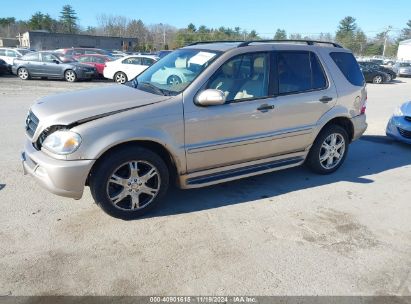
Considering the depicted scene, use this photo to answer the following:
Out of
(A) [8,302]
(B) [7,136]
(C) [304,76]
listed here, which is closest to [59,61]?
(B) [7,136]

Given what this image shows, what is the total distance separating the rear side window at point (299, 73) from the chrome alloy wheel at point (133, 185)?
76.8 inches

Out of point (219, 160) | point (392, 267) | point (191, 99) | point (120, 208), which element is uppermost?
point (191, 99)

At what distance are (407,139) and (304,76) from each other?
3574 mm

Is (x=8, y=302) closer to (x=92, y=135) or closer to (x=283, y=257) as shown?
(x=92, y=135)

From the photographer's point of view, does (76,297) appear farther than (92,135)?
No

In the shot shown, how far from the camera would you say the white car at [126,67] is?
664 inches

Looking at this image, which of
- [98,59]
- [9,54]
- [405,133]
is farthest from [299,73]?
[9,54]

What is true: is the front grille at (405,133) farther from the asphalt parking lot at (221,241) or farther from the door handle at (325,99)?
the door handle at (325,99)

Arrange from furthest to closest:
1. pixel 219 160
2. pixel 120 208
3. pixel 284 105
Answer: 1. pixel 284 105
2. pixel 219 160
3. pixel 120 208

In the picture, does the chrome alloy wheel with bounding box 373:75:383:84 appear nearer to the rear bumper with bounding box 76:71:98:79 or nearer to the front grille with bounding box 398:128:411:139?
the rear bumper with bounding box 76:71:98:79

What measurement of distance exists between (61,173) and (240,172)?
6.70 ft

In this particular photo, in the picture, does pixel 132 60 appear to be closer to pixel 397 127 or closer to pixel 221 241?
pixel 397 127

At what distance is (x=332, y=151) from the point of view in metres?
5.30

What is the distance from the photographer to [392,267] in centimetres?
317
